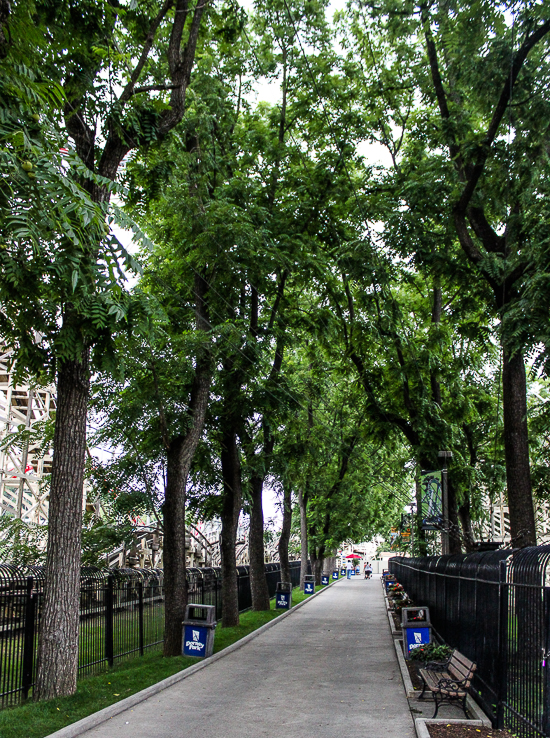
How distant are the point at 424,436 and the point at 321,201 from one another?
6.98 metres

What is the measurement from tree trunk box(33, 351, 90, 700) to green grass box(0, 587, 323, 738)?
1.13ft

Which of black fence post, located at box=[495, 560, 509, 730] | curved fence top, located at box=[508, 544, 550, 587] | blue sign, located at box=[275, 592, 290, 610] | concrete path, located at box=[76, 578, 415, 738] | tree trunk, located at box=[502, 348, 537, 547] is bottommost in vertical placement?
blue sign, located at box=[275, 592, 290, 610]

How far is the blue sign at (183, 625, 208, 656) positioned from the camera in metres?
12.9

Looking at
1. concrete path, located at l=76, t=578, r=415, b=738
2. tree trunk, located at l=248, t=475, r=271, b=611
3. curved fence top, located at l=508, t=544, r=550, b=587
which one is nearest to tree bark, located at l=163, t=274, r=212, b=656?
concrete path, located at l=76, t=578, r=415, b=738

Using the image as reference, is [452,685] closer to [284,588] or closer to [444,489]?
[444,489]

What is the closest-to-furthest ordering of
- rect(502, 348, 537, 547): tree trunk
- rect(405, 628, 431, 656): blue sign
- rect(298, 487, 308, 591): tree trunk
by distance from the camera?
rect(502, 348, 537, 547): tree trunk, rect(405, 628, 431, 656): blue sign, rect(298, 487, 308, 591): tree trunk

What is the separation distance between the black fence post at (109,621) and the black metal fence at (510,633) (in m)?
6.05

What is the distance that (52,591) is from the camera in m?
8.93

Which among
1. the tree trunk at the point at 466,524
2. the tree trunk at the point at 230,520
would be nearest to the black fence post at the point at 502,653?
the tree trunk at the point at 230,520

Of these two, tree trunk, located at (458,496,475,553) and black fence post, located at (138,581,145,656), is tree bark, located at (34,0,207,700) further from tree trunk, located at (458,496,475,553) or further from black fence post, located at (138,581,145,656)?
tree trunk, located at (458,496,475,553)

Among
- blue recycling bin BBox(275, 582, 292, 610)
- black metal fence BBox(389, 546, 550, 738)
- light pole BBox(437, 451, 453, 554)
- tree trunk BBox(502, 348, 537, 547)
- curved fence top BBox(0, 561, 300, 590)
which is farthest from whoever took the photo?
blue recycling bin BBox(275, 582, 292, 610)

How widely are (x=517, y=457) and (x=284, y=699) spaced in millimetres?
5945

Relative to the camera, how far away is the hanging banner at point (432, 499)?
57.7 feet

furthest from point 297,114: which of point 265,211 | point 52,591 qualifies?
point 52,591
